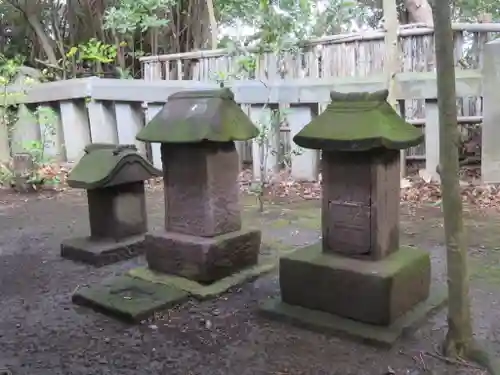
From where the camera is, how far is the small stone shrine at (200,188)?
3.59m

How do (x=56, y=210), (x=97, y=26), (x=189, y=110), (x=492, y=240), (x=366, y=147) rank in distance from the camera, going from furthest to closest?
(x=97, y=26) → (x=56, y=210) → (x=492, y=240) → (x=189, y=110) → (x=366, y=147)

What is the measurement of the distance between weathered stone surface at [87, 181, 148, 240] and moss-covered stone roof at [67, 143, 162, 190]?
11 cm

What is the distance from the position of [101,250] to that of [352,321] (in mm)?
2138

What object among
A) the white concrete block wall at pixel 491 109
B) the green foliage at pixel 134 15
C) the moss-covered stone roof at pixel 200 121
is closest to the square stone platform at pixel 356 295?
the moss-covered stone roof at pixel 200 121

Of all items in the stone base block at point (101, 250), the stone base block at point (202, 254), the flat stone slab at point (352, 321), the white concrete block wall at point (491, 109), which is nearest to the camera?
the flat stone slab at point (352, 321)

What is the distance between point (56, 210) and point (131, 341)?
372 centimetres

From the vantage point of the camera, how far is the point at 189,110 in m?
3.67

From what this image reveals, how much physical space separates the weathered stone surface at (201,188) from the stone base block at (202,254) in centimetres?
8

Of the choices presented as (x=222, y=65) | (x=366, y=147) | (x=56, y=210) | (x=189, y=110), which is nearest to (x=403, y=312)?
(x=366, y=147)

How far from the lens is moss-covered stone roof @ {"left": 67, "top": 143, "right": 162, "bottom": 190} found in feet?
14.0

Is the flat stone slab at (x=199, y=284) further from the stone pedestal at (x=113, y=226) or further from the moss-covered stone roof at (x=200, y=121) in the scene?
the moss-covered stone roof at (x=200, y=121)

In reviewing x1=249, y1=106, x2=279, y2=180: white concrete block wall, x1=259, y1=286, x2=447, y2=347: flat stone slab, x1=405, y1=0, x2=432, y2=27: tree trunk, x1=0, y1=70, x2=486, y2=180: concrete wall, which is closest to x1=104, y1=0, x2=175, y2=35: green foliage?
x1=0, y1=70, x2=486, y2=180: concrete wall

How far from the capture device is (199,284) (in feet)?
11.8

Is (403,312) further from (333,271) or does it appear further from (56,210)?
(56,210)
